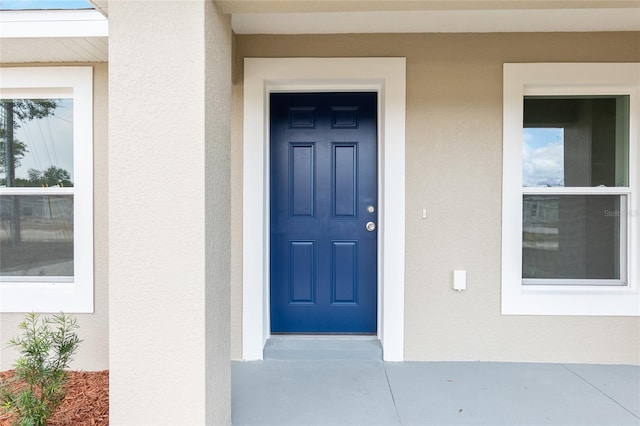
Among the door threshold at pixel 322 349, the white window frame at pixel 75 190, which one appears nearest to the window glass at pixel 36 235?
the white window frame at pixel 75 190

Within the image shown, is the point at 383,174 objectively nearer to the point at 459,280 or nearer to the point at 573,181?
the point at 459,280

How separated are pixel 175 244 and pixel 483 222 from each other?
2352 mm

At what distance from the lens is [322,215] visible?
122 inches

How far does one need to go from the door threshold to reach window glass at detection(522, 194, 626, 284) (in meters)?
1.46

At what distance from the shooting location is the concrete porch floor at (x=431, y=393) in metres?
2.14

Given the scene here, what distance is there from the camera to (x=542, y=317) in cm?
280

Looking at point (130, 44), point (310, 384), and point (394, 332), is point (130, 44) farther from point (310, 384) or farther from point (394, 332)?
point (394, 332)

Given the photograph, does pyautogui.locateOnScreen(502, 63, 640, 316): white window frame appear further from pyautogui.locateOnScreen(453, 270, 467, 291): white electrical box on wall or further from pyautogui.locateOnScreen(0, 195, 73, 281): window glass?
pyautogui.locateOnScreen(0, 195, 73, 281): window glass

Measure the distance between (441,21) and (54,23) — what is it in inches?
109

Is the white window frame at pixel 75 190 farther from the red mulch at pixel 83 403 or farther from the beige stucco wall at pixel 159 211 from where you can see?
the beige stucco wall at pixel 159 211

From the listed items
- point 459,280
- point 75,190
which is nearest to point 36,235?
point 75,190

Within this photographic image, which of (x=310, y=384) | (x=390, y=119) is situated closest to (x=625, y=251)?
(x=390, y=119)

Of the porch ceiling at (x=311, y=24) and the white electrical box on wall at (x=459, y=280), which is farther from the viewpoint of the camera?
the white electrical box on wall at (x=459, y=280)

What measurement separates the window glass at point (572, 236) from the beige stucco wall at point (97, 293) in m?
3.51
